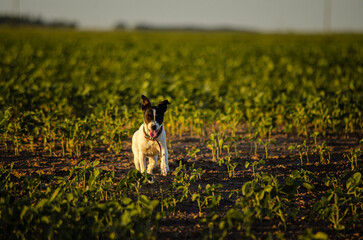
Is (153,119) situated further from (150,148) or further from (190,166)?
(190,166)

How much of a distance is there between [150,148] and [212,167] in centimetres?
143

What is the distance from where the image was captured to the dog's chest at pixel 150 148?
4.80 m

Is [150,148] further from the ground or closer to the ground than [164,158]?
further from the ground

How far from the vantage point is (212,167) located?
5.78 m

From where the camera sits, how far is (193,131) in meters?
7.96

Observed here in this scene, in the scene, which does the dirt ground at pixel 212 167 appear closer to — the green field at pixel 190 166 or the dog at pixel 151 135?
the green field at pixel 190 166

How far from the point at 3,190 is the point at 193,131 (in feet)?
15.6

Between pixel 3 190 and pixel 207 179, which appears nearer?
pixel 3 190

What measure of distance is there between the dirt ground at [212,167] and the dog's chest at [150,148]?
1.72 feet

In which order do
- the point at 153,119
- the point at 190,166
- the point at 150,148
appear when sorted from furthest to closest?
the point at 190,166
the point at 150,148
the point at 153,119

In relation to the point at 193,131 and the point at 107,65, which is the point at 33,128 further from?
the point at 107,65

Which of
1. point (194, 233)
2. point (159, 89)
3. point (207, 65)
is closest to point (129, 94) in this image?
point (159, 89)

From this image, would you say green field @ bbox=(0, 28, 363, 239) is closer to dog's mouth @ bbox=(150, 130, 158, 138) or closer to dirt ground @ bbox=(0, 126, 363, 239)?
dirt ground @ bbox=(0, 126, 363, 239)

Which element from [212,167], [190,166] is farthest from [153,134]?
[212,167]
